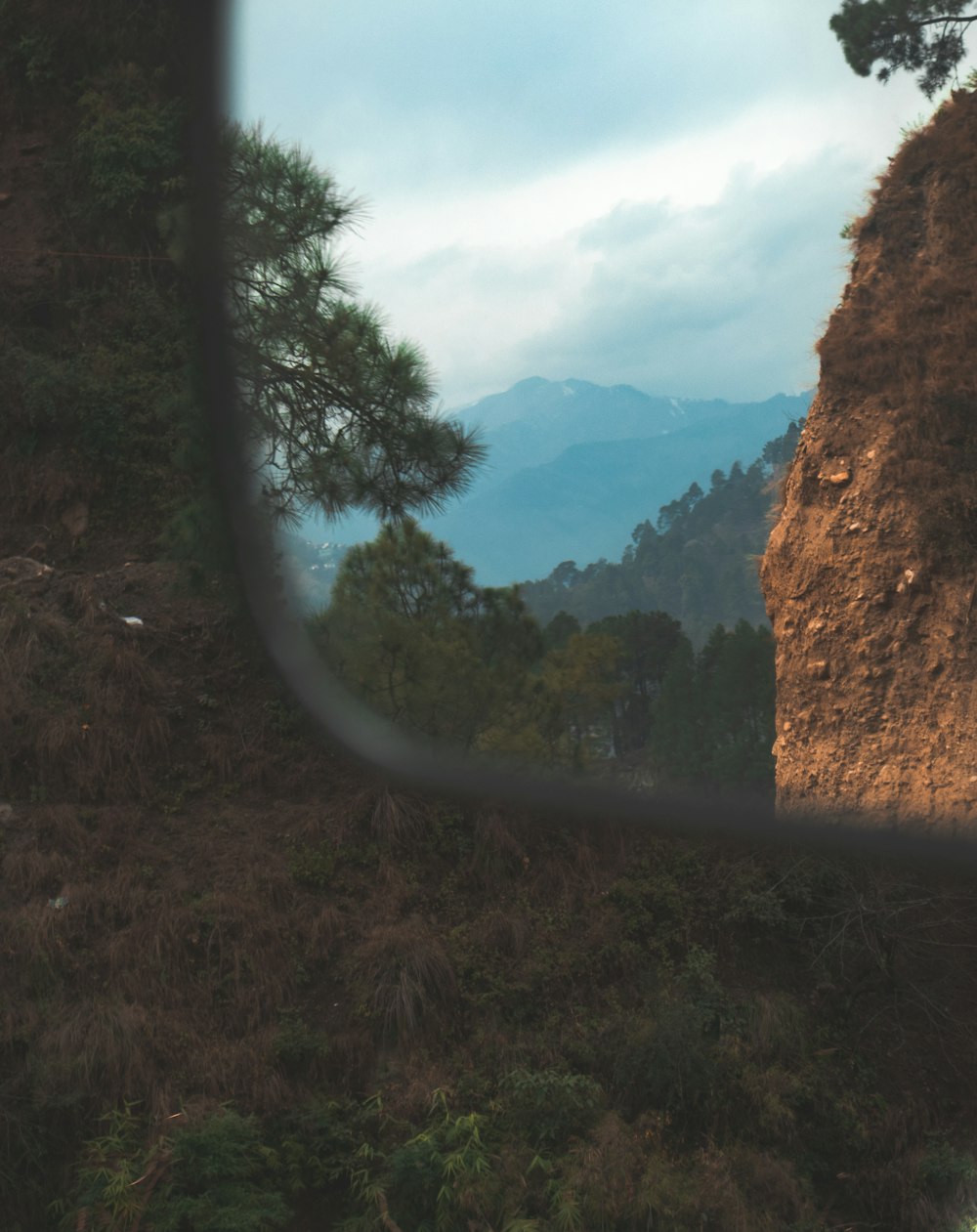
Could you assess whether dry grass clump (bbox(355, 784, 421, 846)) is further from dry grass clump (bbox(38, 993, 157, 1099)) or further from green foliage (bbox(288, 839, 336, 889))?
dry grass clump (bbox(38, 993, 157, 1099))

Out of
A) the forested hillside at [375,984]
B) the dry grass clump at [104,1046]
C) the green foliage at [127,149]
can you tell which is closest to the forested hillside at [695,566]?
the forested hillside at [375,984]

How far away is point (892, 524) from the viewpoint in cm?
750

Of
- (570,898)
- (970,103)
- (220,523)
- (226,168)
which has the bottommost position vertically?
(570,898)

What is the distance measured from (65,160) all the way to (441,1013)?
6.66 metres

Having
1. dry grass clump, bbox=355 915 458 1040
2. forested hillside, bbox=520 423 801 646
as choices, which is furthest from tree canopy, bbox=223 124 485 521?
dry grass clump, bbox=355 915 458 1040

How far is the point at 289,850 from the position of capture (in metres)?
5.25

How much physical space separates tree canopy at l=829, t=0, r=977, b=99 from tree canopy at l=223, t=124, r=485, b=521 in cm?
444

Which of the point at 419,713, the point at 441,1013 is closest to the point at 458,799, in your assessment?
the point at 419,713

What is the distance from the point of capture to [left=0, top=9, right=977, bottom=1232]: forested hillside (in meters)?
3.79

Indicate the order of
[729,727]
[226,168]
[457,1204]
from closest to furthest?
1. [457,1204]
2. [226,168]
3. [729,727]

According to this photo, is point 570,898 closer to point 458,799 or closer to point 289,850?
point 458,799

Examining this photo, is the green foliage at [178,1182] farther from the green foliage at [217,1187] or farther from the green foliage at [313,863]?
the green foliage at [313,863]

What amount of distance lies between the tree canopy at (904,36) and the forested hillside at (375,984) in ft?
15.0

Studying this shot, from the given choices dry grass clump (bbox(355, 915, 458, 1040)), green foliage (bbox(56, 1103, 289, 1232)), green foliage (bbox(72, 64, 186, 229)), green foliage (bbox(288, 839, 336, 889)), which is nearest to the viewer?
green foliage (bbox(56, 1103, 289, 1232))
